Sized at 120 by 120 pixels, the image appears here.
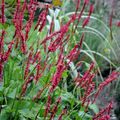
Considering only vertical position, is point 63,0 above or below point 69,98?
above

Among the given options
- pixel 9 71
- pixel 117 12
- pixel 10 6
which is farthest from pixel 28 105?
pixel 117 12

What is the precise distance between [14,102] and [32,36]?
562 millimetres

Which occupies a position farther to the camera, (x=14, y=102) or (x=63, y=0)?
(x=63, y=0)

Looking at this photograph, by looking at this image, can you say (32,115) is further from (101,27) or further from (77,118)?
(101,27)

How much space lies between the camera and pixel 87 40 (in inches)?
168

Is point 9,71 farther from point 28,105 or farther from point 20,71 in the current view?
point 28,105

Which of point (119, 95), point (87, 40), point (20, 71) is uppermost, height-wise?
point (20, 71)

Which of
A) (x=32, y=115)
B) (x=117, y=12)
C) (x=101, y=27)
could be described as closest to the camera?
(x=32, y=115)

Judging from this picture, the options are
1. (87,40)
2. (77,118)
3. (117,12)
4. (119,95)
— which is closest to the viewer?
(77,118)

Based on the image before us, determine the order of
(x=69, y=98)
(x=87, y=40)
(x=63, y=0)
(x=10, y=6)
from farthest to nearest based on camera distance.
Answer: (x=87, y=40) < (x=63, y=0) < (x=10, y=6) < (x=69, y=98)

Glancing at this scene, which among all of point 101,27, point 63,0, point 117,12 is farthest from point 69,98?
point 117,12

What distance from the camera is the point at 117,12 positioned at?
5086mm

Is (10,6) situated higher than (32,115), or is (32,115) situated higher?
(10,6)

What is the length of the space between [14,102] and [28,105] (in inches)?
3.3
